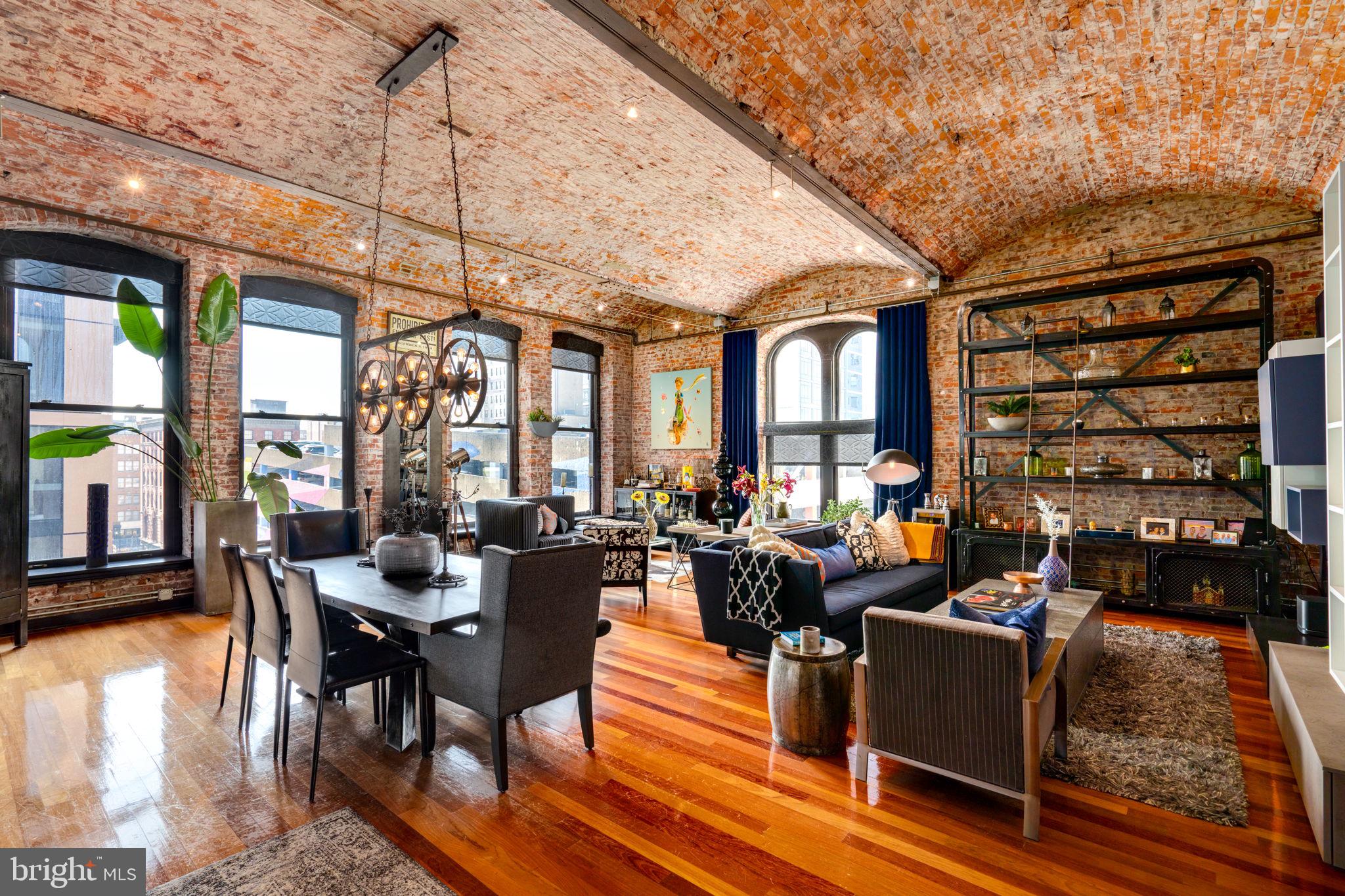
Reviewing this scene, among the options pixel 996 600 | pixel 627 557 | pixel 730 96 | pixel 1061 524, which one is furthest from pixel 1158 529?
pixel 730 96

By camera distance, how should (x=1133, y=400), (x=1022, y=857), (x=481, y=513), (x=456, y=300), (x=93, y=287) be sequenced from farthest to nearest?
(x=456, y=300)
(x=481, y=513)
(x=1133, y=400)
(x=93, y=287)
(x=1022, y=857)

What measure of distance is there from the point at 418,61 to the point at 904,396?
6.01m

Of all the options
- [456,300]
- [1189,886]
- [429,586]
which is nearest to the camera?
[1189,886]

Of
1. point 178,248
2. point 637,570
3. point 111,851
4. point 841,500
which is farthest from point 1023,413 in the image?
point 178,248

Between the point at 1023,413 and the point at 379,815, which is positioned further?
the point at 1023,413

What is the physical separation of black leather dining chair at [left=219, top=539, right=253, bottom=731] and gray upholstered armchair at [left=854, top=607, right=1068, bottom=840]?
311 cm

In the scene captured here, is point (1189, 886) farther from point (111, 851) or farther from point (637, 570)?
point (637, 570)

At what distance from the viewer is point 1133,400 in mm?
6316

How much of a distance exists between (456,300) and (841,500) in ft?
18.6

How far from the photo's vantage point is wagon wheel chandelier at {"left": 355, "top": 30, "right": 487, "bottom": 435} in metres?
3.62

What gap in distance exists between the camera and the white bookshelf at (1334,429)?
274cm

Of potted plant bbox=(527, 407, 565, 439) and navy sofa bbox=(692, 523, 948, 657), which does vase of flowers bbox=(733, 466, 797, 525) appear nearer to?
navy sofa bbox=(692, 523, 948, 657)

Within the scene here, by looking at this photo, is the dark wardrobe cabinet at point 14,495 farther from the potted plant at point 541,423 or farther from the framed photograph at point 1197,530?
the framed photograph at point 1197,530

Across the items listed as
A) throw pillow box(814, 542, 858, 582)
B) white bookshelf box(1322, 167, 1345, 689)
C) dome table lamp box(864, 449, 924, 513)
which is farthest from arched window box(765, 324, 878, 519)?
white bookshelf box(1322, 167, 1345, 689)
